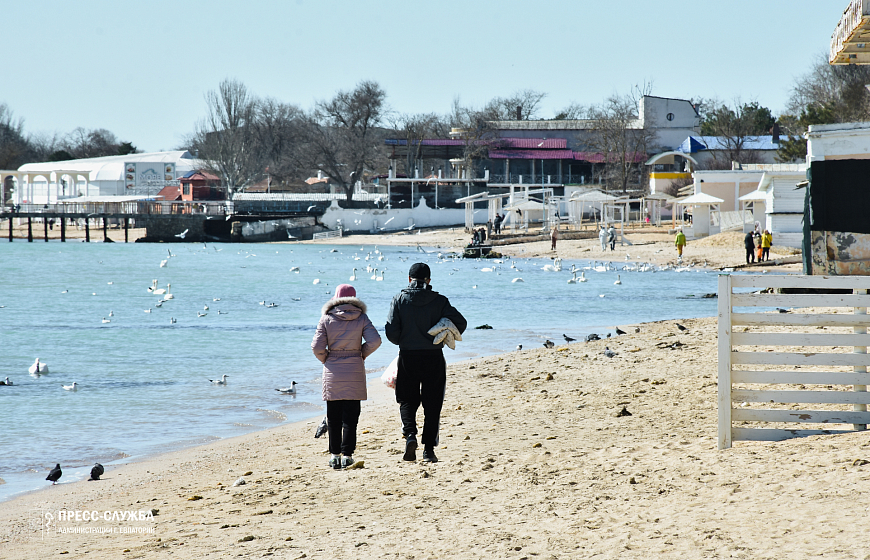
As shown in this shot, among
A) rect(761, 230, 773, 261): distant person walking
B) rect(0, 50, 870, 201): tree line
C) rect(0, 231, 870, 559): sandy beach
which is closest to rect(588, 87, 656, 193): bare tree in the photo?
rect(0, 50, 870, 201): tree line

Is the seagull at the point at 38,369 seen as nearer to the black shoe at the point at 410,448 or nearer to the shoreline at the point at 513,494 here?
→ the shoreline at the point at 513,494

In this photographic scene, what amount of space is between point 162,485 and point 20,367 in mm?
11707

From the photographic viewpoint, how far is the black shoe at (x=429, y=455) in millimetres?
7117

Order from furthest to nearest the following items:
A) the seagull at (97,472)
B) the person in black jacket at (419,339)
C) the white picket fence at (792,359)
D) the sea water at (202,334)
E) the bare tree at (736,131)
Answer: the bare tree at (736,131), the sea water at (202,334), the seagull at (97,472), the person in black jacket at (419,339), the white picket fence at (792,359)

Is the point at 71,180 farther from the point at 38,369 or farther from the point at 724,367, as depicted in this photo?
the point at 724,367

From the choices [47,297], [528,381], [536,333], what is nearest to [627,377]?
[528,381]

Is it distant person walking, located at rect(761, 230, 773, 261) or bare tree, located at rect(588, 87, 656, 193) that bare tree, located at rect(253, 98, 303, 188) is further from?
distant person walking, located at rect(761, 230, 773, 261)

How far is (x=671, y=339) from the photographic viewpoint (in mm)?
14250

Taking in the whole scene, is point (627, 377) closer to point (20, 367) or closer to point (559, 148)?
point (20, 367)

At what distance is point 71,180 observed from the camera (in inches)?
4141

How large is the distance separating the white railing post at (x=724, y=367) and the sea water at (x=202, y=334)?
6.20m

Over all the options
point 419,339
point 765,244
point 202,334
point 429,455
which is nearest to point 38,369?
point 202,334

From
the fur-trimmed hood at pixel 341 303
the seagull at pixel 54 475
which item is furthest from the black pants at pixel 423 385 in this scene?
the seagull at pixel 54 475

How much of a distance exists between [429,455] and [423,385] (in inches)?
23.8
